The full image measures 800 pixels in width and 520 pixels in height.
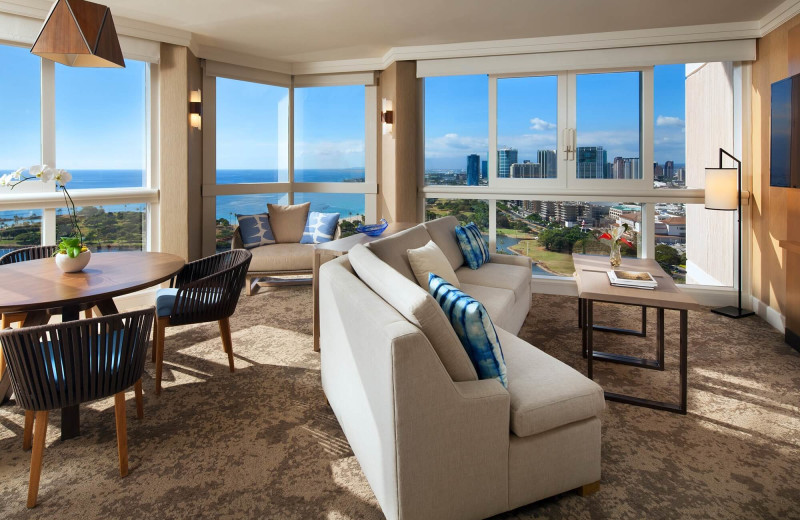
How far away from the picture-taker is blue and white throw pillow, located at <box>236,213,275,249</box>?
5418 mm

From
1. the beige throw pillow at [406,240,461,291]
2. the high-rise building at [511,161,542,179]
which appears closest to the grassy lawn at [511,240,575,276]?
the high-rise building at [511,161,542,179]

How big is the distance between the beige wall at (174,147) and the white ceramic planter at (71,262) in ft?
6.82

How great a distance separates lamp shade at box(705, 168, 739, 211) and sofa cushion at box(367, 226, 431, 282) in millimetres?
2788

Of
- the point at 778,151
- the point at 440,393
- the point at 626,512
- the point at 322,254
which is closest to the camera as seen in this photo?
the point at 440,393

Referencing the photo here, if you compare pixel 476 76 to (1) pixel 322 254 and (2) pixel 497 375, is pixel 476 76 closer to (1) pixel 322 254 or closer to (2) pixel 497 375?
(1) pixel 322 254

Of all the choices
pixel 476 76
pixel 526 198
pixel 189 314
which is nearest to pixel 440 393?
pixel 189 314

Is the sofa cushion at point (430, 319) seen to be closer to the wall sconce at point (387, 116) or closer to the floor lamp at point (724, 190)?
the floor lamp at point (724, 190)

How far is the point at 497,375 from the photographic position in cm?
184

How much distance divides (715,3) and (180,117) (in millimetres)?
4777

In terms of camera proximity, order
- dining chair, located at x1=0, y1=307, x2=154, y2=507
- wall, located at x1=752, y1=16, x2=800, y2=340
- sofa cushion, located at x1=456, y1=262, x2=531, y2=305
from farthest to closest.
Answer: wall, located at x1=752, y1=16, x2=800, y2=340 < sofa cushion, located at x1=456, y1=262, x2=531, y2=305 < dining chair, located at x1=0, y1=307, x2=154, y2=507

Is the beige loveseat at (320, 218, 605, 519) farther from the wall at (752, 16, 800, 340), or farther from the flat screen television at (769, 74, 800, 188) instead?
the wall at (752, 16, 800, 340)

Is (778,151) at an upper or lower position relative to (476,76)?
lower

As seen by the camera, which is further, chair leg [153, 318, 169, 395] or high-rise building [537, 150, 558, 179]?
high-rise building [537, 150, 558, 179]

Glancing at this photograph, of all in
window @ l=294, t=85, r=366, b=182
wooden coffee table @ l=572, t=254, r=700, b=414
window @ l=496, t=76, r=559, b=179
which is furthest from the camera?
window @ l=294, t=85, r=366, b=182
